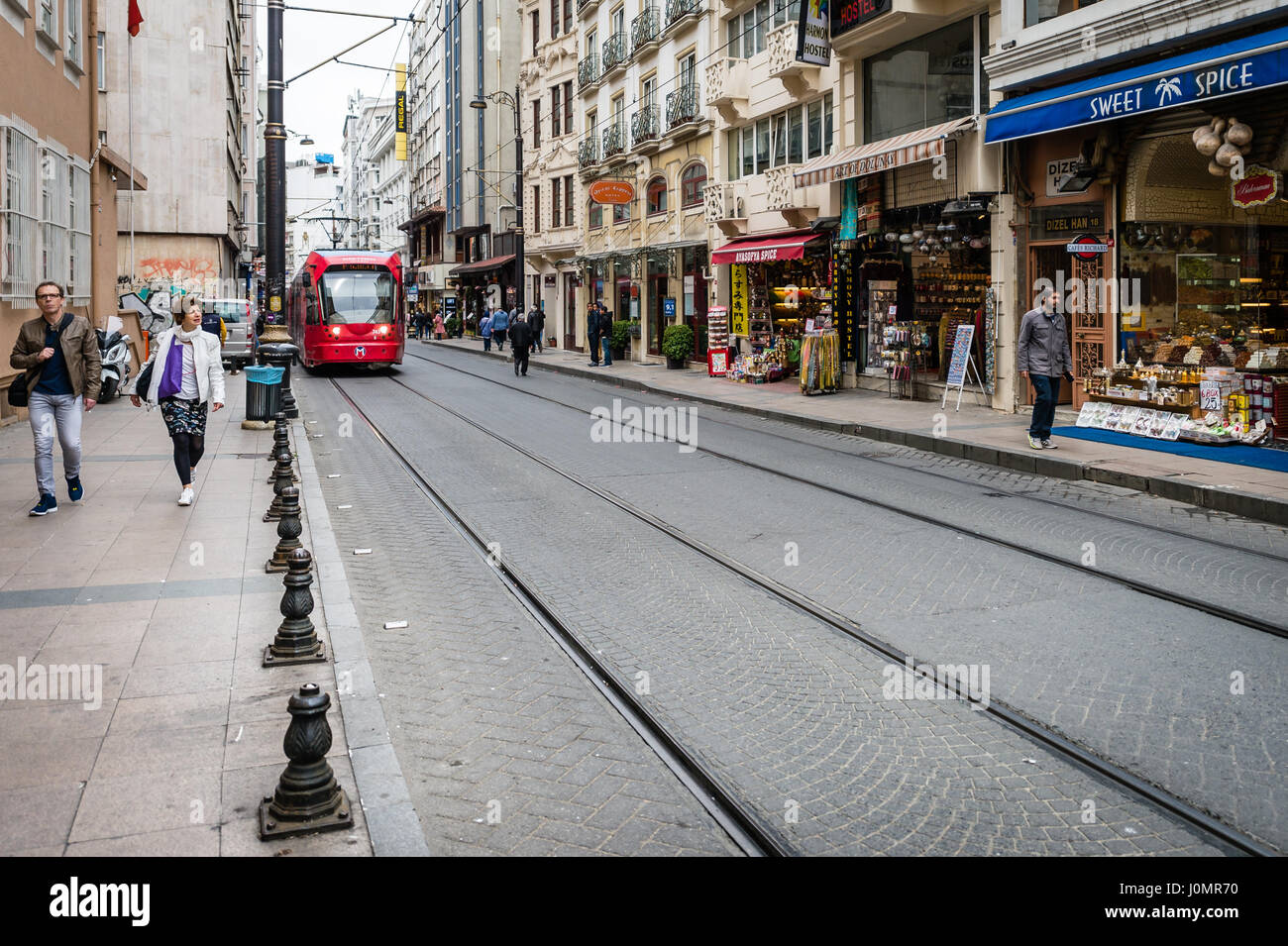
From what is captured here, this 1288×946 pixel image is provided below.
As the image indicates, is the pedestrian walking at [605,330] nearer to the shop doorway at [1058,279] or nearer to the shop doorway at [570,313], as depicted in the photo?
the shop doorway at [570,313]

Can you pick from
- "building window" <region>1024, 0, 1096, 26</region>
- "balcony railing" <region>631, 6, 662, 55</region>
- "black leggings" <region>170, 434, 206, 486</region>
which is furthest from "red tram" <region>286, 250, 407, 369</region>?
"black leggings" <region>170, 434, 206, 486</region>

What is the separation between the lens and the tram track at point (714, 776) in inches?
156

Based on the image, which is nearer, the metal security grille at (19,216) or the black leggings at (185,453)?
the black leggings at (185,453)

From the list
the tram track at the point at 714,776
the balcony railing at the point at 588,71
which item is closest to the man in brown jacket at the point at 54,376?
the tram track at the point at 714,776

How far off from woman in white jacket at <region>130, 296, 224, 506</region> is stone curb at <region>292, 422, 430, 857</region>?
116 inches

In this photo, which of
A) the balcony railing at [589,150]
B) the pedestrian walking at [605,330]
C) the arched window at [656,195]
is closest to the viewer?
the pedestrian walking at [605,330]

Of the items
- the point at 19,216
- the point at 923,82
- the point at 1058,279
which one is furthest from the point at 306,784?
the point at 923,82

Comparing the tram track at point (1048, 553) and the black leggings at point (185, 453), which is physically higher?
the black leggings at point (185, 453)

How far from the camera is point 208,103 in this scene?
134 feet

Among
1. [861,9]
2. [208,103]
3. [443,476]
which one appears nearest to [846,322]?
[861,9]

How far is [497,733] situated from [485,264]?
53300 mm

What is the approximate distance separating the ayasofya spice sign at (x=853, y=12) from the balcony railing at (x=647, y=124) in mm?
11357

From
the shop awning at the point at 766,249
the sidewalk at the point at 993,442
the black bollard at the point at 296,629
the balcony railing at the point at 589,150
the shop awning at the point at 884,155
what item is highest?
the balcony railing at the point at 589,150

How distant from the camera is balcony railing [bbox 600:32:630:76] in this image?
35006 millimetres
